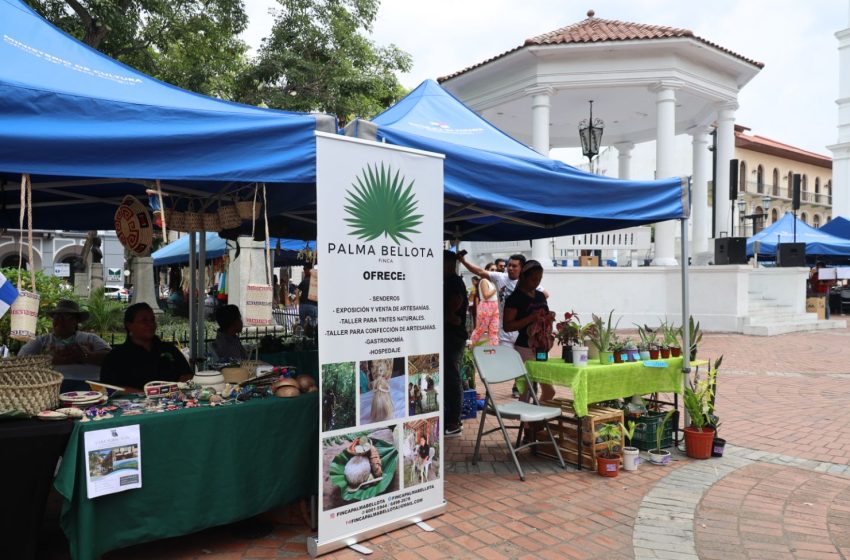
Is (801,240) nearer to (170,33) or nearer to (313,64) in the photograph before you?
(313,64)

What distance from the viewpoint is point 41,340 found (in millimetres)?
5398

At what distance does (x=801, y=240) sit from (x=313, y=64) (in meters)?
16.1

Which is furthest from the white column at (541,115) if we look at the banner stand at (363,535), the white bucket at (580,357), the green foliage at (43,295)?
the banner stand at (363,535)

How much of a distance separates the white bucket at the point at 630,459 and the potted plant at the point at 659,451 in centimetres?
20

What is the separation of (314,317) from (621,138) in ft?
40.9

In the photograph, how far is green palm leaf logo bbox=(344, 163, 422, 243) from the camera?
3338 mm

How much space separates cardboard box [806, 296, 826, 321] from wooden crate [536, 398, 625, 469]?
51.2ft

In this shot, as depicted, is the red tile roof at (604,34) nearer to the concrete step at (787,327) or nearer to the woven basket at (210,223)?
the concrete step at (787,327)

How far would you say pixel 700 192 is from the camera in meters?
15.7

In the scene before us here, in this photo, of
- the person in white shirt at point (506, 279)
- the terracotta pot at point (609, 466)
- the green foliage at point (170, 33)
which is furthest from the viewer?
the green foliage at point (170, 33)

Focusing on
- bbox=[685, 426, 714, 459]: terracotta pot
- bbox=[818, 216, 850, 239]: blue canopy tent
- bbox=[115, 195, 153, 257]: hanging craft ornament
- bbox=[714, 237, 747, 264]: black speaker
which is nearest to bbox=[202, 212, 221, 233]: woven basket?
bbox=[115, 195, 153, 257]: hanging craft ornament

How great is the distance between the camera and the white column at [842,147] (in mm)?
30734

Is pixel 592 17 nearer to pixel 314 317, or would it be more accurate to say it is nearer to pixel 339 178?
pixel 314 317

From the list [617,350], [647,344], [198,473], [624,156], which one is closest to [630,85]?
[624,156]
